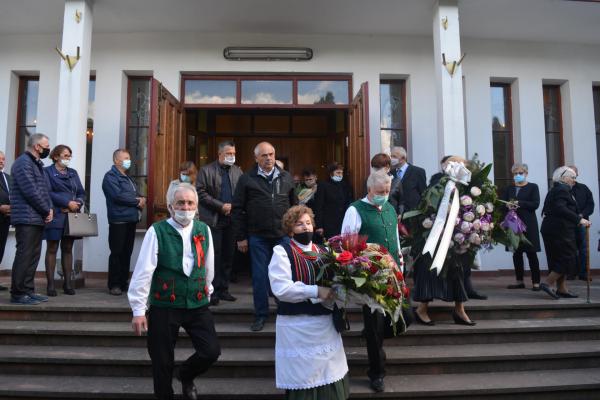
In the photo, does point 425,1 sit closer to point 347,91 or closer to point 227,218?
point 347,91

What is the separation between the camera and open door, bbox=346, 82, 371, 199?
244 inches

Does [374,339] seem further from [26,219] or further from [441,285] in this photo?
[26,219]

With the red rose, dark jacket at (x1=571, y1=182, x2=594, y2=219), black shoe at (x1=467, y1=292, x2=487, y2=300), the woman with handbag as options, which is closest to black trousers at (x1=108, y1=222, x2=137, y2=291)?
the woman with handbag

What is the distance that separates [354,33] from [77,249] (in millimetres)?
5597

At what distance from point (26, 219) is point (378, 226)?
372 cm

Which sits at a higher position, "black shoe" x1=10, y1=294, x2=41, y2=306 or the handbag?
the handbag

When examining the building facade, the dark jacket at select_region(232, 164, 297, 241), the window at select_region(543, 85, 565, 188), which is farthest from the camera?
the window at select_region(543, 85, 565, 188)

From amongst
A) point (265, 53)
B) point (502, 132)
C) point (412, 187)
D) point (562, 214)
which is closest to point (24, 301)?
point (412, 187)

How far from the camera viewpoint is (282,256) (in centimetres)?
262

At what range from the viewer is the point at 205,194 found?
4777mm

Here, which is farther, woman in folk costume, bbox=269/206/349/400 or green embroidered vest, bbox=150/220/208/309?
green embroidered vest, bbox=150/220/208/309

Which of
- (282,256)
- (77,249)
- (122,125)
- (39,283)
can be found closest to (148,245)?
(282,256)

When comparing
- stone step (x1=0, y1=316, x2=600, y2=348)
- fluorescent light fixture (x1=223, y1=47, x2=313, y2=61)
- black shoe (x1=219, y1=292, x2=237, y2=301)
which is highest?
fluorescent light fixture (x1=223, y1=47, x2=313, y2=61)

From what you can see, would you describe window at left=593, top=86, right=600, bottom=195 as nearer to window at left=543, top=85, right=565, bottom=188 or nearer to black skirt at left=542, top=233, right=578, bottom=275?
window at left=543, top=85, right=565, bottom=188
